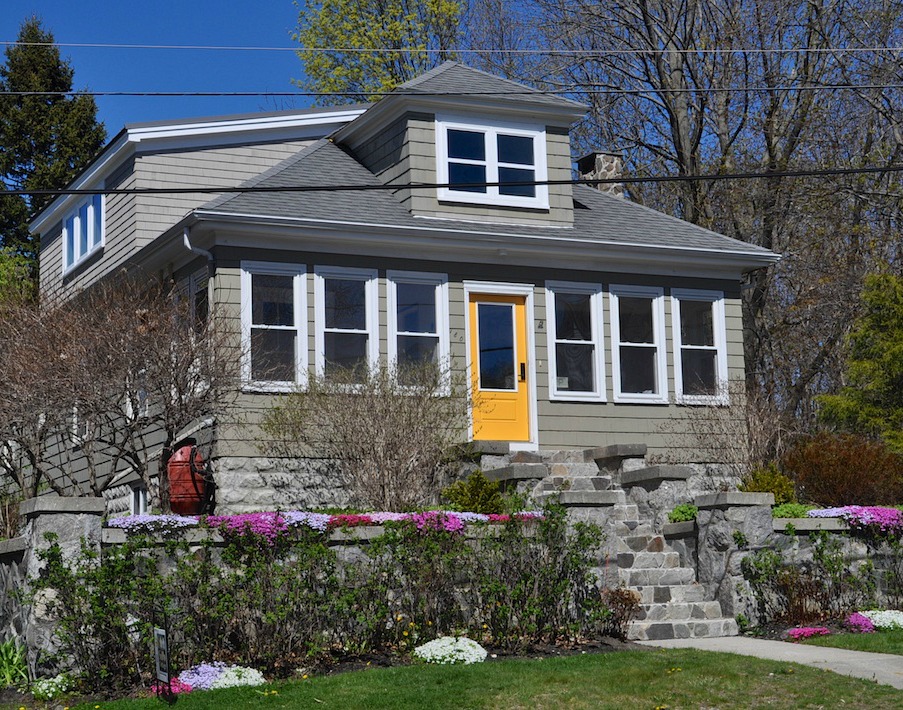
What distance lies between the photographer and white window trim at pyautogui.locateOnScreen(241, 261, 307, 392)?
15266 millimetres

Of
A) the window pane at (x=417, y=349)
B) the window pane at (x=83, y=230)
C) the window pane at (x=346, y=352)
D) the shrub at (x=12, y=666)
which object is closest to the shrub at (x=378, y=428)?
the window pane at (x=346, y=352)

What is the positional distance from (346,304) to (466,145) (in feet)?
10.3

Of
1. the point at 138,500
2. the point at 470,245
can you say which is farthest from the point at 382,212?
the point at 138,500


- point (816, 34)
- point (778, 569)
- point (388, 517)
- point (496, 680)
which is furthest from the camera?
point (816, 34)

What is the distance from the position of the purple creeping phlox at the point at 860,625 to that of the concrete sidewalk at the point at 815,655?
852 millimetres

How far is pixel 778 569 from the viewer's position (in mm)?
12875

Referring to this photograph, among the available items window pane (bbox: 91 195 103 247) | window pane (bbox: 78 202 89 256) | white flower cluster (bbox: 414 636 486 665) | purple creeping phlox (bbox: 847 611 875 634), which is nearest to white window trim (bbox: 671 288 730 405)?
purple creeping phlox (bbox: 847 611 875 634)

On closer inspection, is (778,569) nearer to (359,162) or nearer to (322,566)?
(322,566)

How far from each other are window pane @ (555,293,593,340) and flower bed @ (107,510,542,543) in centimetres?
620

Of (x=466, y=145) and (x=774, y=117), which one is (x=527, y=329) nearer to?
(x=466, y=145)

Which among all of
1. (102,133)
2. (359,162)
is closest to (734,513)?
(359,162)

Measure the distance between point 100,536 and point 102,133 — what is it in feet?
80.4

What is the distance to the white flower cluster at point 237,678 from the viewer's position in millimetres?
9844

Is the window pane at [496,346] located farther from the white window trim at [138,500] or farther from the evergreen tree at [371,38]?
the evergreen tree at [371,38]
